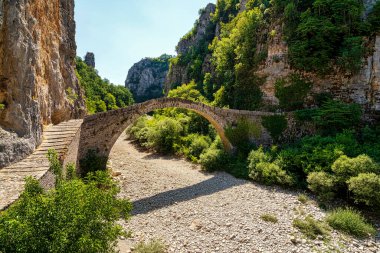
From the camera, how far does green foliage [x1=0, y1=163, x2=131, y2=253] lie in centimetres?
346

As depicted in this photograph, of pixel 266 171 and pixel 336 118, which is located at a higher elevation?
pixel 336 118

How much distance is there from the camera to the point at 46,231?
3.66 m

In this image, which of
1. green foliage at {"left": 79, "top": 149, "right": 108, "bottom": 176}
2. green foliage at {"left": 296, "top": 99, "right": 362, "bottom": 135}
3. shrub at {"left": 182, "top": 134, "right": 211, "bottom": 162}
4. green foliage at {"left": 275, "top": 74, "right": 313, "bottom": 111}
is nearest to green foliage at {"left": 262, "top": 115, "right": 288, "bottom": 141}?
green foliage at {"left": 296, "top": 99, "right": 362, "bottom": 135}

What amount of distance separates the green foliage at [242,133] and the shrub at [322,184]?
6.76 m

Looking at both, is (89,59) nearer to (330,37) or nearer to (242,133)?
(242,133)

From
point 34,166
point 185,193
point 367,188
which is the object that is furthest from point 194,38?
point 34,166

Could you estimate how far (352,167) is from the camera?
9898 mm

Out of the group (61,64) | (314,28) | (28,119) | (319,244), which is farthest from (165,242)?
(314,28)

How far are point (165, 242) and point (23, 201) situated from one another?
15.9 ft

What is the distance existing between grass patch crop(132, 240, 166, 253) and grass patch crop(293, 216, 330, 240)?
4998mm

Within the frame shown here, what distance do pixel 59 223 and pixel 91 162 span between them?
29.0ft

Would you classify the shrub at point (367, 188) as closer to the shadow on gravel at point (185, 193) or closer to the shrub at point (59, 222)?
the shadow on gravel at point (185, 193)

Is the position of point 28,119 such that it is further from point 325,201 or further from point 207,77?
point 207,77

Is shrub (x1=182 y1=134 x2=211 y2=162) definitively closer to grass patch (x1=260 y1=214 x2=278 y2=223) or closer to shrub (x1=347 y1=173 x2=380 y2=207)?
grass patch (x1=260 y1=214 x2=278 y2=223)
